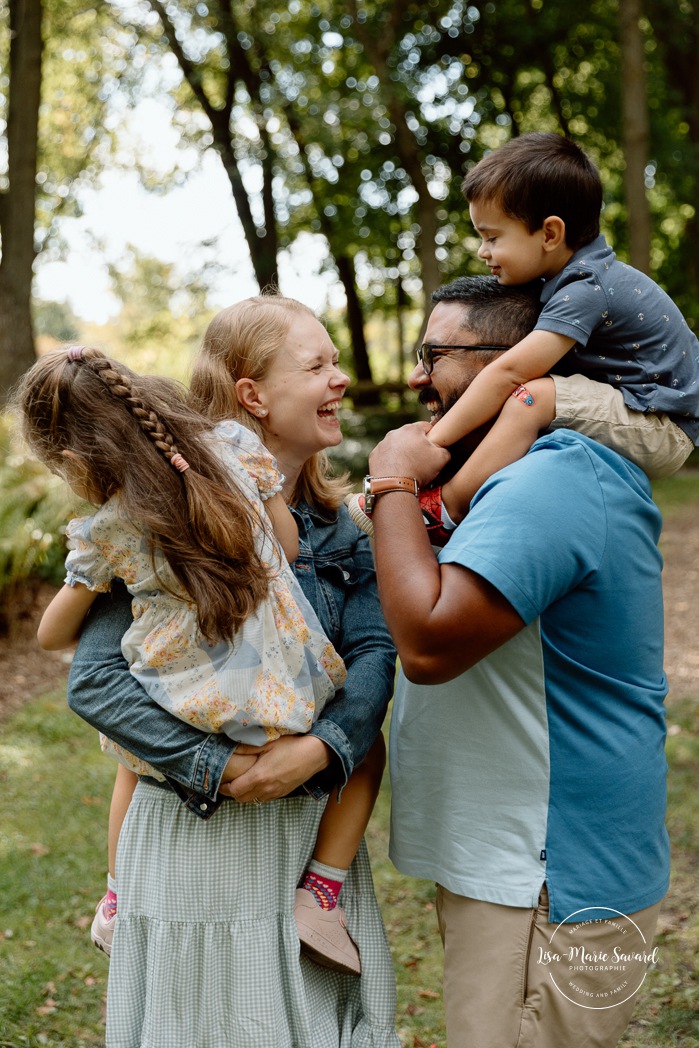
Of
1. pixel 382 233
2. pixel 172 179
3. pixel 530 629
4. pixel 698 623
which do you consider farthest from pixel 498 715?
pixel 172 179

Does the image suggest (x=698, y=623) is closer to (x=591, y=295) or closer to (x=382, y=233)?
(x=591, y=295)

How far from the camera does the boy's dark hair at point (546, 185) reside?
7.07 feet

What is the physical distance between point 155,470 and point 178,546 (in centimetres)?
16

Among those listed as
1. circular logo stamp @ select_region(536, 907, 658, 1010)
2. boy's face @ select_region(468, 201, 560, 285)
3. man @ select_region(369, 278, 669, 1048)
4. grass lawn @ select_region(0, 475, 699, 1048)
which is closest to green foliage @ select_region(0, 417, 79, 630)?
grass lawn @ select_region(0, 475, 699, 1048)

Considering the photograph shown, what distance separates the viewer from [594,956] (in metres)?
1.83

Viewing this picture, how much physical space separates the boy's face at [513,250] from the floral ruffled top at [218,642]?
68 centimetres

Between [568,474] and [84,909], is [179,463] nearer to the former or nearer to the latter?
[568,474]

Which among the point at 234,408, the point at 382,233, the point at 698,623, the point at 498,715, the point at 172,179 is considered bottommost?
the point at 698,623

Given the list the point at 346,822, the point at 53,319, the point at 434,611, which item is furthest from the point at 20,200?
the point at 53,319

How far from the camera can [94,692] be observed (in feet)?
6.68

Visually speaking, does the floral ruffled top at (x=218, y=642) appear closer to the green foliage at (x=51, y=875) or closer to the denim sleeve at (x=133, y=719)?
the denim sleeve at (x=133, y=719)

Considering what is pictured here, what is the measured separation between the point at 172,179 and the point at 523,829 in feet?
67.9

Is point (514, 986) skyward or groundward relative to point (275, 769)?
groundward

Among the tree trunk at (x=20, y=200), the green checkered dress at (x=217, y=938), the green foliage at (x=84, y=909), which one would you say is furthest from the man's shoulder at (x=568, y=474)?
the tree trunk at (x=20, y=200)
